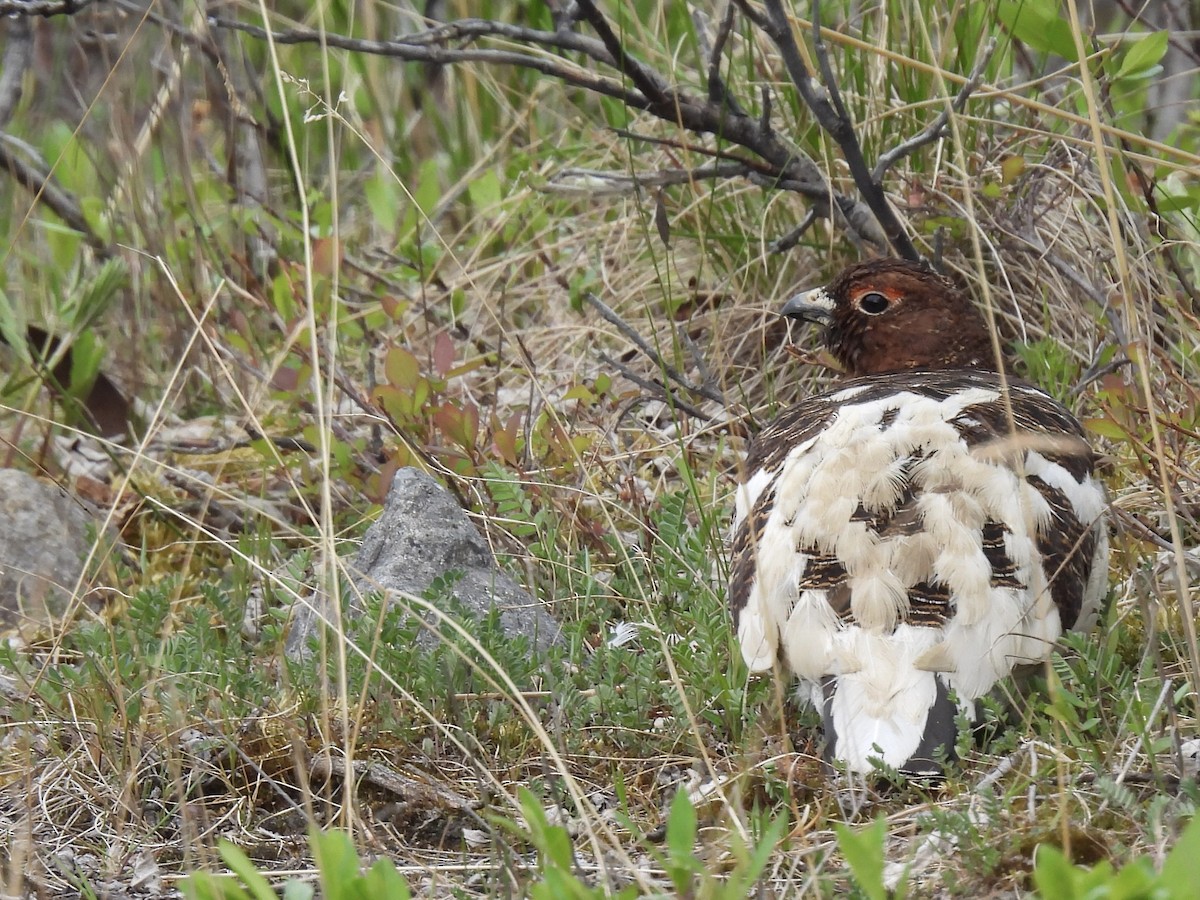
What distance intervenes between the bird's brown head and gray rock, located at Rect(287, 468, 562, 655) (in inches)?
44.6

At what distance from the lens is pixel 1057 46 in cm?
350

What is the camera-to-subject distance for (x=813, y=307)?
3.86 metres

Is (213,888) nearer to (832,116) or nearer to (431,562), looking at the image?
(431,562)

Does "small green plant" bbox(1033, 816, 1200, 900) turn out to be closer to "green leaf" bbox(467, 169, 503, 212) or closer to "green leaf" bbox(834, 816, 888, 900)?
"green leaf" bbox(834, 816, 888, 900)

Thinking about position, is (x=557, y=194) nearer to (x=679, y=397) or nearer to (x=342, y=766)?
(x=679, y=397)

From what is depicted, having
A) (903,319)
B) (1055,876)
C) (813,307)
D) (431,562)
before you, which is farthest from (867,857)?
(813,307)

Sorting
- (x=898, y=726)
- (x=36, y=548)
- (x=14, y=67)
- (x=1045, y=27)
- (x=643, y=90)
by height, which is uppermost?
(x=1045, y=27)

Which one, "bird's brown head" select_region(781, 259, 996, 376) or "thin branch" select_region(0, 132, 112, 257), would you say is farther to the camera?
"thin branch" select_region(0, 132, 112, 257)

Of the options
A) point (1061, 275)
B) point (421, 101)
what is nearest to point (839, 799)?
point (1061, 275)

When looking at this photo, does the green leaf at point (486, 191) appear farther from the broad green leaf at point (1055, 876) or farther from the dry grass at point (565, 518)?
the broad green leaf at point (1055, 876)

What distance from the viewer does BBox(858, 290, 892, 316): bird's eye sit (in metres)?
3.74

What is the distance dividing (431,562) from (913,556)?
117 cm

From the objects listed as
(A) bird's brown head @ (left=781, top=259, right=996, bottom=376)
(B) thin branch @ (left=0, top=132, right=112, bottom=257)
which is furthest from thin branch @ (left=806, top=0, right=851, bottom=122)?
(B) thin branch @ (left=0, top=132, right=112, bottom=257)

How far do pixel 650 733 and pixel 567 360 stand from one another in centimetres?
224
